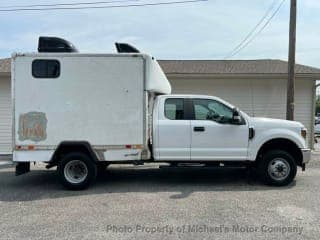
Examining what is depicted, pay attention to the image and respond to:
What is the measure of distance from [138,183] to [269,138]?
3130 mm

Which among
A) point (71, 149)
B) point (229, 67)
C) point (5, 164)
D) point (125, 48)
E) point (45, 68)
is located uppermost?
point (229, 67)

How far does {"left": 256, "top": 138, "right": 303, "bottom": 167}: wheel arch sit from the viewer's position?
7.31m

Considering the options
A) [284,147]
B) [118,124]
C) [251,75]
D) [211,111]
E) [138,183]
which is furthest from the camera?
[251,75]

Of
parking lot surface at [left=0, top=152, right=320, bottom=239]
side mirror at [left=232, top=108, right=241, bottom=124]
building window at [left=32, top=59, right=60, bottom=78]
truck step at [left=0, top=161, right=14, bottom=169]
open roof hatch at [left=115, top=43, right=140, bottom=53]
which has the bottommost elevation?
truck step at [left=0, top=161, right=14, bottom=169]

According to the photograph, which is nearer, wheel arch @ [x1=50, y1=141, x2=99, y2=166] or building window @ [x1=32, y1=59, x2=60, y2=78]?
building window @ [x1=32, y1=59, x2=60, y2=78]

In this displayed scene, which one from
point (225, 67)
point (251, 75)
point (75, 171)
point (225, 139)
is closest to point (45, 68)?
point (75, 171)

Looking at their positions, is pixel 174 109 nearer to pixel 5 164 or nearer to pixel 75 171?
pixel 75 171

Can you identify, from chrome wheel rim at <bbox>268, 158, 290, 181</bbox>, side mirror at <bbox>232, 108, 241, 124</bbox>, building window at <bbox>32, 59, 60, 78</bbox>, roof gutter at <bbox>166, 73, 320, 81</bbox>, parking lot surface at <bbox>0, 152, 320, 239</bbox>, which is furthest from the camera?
roof gutter at <bbox>166, 73, 320, 81</bbox>

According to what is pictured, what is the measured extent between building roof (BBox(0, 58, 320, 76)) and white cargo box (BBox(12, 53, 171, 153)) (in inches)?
234

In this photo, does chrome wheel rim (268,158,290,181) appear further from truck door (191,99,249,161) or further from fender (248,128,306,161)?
truck door (191,99,249,161)

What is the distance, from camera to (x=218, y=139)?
7199 millimetres

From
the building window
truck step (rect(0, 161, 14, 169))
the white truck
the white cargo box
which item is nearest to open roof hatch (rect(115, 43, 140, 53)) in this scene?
the white truck

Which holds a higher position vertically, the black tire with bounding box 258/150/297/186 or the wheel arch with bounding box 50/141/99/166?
the wheel arch with bounding box 50/141/99/166

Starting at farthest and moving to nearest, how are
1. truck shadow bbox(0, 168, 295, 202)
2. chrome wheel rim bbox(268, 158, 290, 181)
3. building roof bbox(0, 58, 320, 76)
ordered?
building roof bbox(0, 58, 320, 76)
chrome wheel rim bbox(268, 158, 290, 181)
truck shadow bbox(0, 168, 295, 202)
